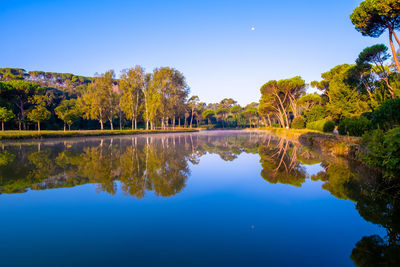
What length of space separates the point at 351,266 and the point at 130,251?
254 centimetres

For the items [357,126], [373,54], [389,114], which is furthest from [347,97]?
[389,114]

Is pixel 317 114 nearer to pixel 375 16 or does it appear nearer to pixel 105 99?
pixel 375 16

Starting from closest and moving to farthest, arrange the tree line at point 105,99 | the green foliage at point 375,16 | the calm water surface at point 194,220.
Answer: the calm water surface at point 194,220 → the green foliage at point 375,16 → the tree line at point 105,99

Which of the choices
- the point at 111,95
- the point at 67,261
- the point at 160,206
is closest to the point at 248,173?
the point at 160,206

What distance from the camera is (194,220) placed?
3.69 meters

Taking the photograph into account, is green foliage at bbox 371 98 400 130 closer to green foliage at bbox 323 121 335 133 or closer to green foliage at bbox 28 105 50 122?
green foliage at bbox 323 121 335 133

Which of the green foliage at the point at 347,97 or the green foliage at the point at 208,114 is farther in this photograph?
the green foliage at the point at 208,114

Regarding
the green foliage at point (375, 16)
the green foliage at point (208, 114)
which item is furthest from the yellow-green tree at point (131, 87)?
the green foliage at point (208, 114)

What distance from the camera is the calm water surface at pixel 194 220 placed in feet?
8.75

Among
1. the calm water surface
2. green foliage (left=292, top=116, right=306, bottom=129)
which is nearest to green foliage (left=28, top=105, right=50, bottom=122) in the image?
the calm water surface

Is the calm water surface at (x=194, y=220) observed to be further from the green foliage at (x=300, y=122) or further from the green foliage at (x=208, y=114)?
the green foliage at (x=208, y=114)

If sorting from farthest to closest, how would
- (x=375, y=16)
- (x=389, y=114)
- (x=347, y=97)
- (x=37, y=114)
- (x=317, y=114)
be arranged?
(x=37, y=114), (x=317, y=114), (x=347, y=97), (x=375, y=16), (x=389, y=114)

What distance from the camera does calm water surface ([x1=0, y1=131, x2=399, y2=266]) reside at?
267 cm

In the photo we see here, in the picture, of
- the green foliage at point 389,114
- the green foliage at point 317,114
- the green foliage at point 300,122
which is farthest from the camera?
the green foliage at point 300,122
